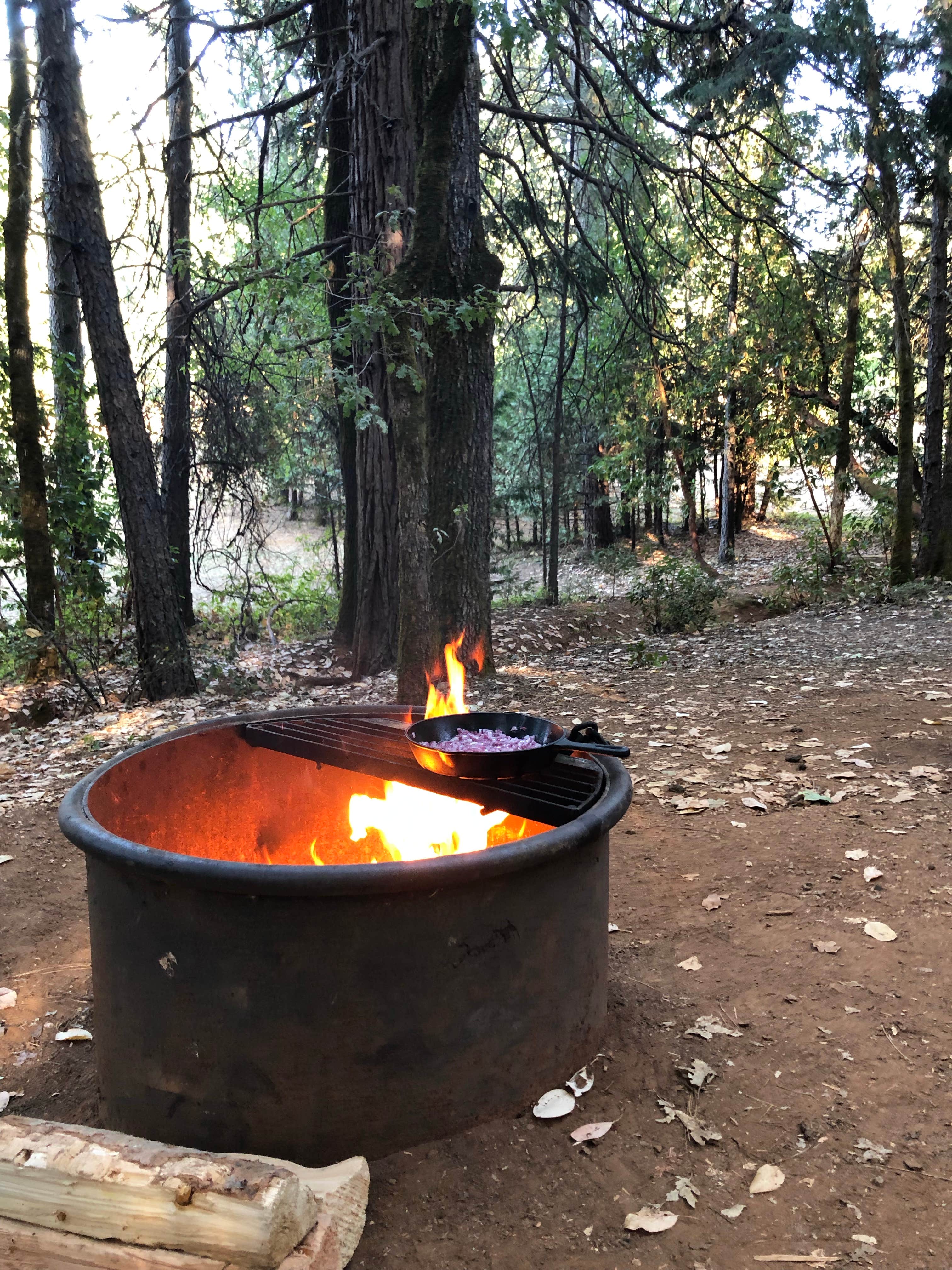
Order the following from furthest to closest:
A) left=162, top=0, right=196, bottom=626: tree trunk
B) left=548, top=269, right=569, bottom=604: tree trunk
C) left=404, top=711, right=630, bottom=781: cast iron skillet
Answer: left=548, top=269, right=569, bottom=604: tree trunk → left=162, top=0, right=196, bottom=626: tree trunk → left=404, top=711, right=630, bottom=781: cast iron skillet

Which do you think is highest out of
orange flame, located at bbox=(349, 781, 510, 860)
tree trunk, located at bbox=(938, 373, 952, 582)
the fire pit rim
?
tree trunk, located at bbox=(938, 373, 952, 582)

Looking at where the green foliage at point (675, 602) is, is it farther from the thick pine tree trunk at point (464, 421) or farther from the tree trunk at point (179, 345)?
the tree trunk at point (179, 345)

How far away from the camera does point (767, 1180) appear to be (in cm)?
194

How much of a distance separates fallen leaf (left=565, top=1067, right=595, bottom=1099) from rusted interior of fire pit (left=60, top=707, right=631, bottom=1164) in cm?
2

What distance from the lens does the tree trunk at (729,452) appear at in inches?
492

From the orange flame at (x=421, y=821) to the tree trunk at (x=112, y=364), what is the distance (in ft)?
13.9

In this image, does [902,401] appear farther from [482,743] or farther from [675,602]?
[482,743]

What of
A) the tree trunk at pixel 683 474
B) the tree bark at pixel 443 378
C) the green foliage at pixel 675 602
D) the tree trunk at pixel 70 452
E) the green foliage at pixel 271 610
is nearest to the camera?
the tree bark at pixel 443 378

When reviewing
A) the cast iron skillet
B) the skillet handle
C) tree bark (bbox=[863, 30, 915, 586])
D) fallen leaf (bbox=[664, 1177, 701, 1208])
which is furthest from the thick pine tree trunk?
tree bark (bbox=[863, 30, 915, 586])

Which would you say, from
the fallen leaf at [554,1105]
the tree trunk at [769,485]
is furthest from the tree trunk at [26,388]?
the tree trunk at [769,485]

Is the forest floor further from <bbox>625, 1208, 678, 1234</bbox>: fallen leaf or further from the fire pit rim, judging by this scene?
the fire pit rim

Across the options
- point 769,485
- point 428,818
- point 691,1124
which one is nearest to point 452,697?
point 428,818

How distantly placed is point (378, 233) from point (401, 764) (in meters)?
4.62

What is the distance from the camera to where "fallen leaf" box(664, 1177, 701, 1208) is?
6.19 ft
